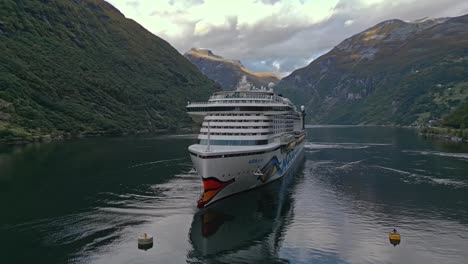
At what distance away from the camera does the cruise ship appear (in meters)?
50.4

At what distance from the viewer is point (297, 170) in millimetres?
91250

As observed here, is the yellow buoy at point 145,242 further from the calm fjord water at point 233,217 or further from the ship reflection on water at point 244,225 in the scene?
the ship reflection on water at point 244,225

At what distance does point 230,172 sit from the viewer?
52.0 metres

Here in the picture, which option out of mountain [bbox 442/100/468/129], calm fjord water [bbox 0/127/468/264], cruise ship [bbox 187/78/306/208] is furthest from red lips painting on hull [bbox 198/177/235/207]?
mountain [bbox 442/100/468/129]

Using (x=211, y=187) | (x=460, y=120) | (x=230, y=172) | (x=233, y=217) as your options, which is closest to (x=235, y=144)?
(x=230, y=172)

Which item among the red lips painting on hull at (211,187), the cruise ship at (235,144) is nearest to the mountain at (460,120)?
the cruise ship at (235,144)

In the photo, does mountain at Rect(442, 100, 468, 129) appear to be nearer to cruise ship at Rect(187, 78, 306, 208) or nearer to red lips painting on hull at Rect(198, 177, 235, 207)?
cruise ship at Rect(187, 78, 306, 208)

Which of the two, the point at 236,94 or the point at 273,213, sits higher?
the point at 236,94

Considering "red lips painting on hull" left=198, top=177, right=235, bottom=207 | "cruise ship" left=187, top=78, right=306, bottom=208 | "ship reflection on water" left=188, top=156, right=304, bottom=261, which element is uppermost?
"cruise ship" left=187, top=78, right=306, bottom=208

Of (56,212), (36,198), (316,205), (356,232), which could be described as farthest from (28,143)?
(356,232)

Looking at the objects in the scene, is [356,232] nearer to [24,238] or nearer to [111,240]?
[111,240]

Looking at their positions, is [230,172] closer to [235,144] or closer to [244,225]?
[235,144]

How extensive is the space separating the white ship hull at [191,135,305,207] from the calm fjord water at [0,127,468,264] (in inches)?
71.0

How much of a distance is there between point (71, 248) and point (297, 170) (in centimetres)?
6243
